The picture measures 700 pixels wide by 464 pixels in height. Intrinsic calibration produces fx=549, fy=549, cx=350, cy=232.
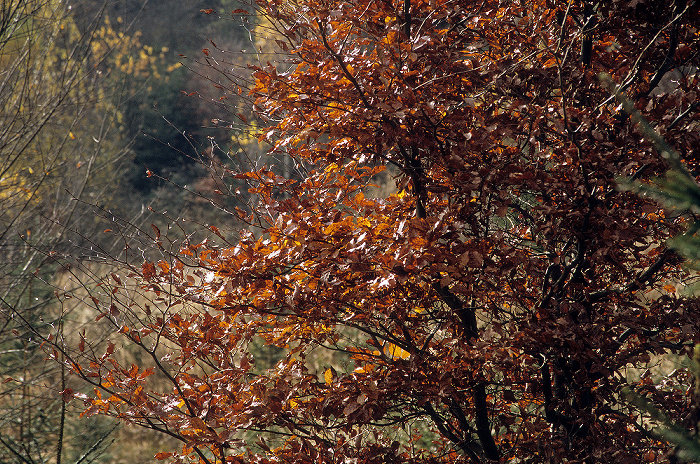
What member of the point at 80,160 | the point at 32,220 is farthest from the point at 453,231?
the point at 80,160

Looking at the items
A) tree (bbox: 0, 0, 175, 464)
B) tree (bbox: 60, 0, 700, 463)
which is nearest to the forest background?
A: tree (bbox: 0, 0, 175, 464)

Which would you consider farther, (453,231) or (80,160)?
(80,160)

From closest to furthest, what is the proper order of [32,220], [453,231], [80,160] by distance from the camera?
[453,231] < [32,220] < [80,160]

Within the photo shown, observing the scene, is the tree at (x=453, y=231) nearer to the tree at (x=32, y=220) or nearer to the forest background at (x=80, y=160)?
the forest background at (x=80, y=160)

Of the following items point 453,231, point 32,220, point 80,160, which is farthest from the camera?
point 80,160

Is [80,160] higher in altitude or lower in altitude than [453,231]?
higher

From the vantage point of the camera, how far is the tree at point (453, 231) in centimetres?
213

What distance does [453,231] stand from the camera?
2.10 meters

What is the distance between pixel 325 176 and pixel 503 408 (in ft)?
5.16

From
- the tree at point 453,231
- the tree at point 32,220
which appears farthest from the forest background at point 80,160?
the tree at point 453,231

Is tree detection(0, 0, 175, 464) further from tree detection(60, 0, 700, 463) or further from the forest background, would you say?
tree detection(60, 0, 700, 463)

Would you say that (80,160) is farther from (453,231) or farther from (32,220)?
(453,231)

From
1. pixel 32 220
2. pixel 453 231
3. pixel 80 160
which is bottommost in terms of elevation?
pixel 453 231

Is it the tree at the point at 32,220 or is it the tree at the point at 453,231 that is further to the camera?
the tree at the point at 32,220
